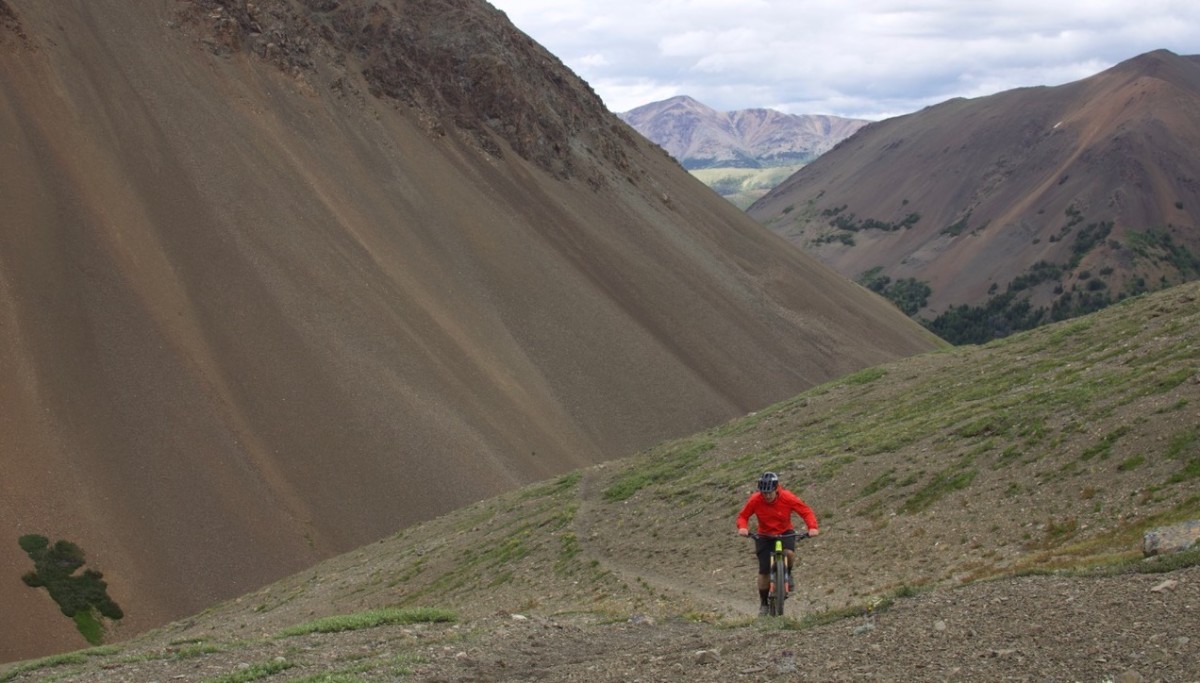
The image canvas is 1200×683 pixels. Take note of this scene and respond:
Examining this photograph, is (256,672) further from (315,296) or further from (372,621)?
(315,296)

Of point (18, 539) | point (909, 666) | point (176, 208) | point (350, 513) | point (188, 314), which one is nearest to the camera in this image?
point (909, 666)

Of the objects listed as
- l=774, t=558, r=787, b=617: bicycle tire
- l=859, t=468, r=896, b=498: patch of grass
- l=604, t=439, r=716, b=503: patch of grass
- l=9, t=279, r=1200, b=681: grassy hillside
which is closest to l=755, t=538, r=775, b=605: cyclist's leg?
l=774, t=558, r=787, b=617: bicycle tire

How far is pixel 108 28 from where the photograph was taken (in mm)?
73188

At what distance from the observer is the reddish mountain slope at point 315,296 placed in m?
49.8

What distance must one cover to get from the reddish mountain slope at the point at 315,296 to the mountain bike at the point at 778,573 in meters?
33.0

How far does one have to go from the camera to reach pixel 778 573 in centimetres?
1553

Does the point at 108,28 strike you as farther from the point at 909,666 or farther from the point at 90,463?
the point at 909,666

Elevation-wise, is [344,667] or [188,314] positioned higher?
[188,314]

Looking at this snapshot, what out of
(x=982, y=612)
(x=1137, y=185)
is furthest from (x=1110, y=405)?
(x=1137, y=185)

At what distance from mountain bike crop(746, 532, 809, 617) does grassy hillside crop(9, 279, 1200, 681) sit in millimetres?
635

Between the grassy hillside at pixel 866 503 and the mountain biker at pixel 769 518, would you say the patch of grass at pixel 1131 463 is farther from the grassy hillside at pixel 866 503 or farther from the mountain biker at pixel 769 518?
the mountain biker at pixel 769 518

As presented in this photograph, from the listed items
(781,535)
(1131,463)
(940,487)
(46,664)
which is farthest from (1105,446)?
(46,664)

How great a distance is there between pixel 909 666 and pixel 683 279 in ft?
257

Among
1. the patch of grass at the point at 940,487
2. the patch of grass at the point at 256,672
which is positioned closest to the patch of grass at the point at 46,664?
the patch of grass at the point at 256,672
